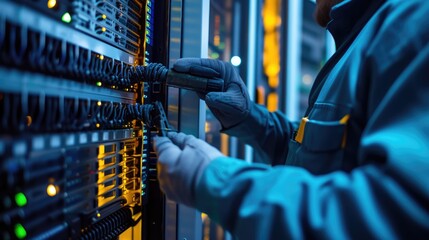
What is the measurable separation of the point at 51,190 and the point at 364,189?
0.57 m

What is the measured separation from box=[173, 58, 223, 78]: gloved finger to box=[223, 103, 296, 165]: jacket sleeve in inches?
13.1

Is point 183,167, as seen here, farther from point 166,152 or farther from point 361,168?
point 361,168

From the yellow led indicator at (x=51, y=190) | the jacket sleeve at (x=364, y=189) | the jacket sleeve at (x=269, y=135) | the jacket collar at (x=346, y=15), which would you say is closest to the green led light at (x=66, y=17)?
the yellow led indicator at (x=51, y=190)

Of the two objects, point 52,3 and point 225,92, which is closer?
point 52,3

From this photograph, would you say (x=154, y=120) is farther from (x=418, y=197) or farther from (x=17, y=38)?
(x=418, y=197)

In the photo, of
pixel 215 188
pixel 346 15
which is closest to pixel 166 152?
pixel 215 188

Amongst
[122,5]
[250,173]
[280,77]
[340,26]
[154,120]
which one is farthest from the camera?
[280,77]

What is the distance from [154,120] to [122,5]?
321 millimetres

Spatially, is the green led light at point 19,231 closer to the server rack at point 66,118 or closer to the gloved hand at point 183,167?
the server rack at point 66,118

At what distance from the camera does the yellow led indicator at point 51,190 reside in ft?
1.89

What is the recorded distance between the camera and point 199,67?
104 cm

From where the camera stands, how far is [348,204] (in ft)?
1.83

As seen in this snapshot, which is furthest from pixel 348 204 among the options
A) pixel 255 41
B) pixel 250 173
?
pixel 255 41

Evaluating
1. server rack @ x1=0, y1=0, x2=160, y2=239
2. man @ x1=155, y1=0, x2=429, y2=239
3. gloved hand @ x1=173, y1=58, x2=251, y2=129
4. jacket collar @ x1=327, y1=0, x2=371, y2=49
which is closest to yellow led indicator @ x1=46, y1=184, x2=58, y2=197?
server rack @ x1=0, y1=0, x2=160, y2=239
